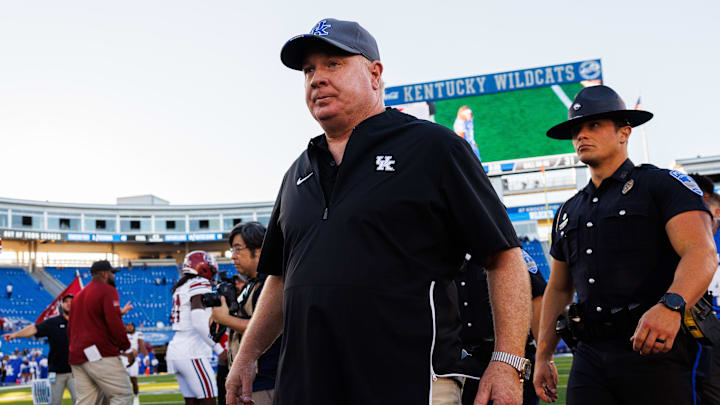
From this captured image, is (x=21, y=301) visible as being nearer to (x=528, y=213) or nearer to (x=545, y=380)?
(x=528, y=213)

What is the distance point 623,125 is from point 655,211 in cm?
62

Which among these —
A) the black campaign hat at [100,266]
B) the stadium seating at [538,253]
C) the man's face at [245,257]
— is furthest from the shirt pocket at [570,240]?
the stadium seating at [538,253]

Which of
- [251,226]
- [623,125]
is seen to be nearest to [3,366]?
[251,226]

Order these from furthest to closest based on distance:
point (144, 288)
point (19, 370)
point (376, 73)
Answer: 1. point (144, 288)
2. point (19, 370)
3. point (376, 73)

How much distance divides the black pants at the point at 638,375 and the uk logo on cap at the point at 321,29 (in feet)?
6.96

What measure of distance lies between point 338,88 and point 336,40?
0.56 feet

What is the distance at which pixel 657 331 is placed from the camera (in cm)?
301

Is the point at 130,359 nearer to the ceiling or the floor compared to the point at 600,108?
nearer to the floor

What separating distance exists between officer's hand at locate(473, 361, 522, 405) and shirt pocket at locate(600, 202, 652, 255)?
1.65 m

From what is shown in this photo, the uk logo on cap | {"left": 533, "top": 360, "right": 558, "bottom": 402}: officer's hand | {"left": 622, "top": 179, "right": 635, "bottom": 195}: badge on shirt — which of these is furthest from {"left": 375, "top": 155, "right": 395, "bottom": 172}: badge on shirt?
{"left": 533, "top": 360, "right": 558, "bottom": 402}: officer's hand

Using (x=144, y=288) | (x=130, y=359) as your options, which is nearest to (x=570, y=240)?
(x=130, y=359)

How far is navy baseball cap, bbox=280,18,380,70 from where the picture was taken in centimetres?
249

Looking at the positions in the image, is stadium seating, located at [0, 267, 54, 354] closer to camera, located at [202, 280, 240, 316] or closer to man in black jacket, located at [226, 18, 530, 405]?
camera, located at [202, 280, 240, 316]

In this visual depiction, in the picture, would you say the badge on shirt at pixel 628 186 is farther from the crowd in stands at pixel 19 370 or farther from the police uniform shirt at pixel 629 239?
the crowd in stands at pixel 19 370
